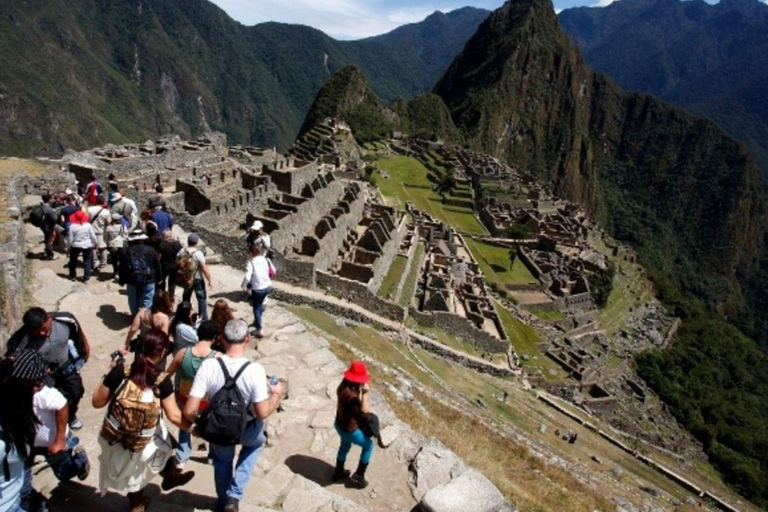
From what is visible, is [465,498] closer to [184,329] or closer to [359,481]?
[359,481]

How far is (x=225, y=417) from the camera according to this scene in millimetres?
5418

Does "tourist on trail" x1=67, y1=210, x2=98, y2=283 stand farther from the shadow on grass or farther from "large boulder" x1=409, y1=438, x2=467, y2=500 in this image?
"large boulder" x1=409, y1=438, x2=467, y2=500

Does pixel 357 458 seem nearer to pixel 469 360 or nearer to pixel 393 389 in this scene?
pixel 393 389

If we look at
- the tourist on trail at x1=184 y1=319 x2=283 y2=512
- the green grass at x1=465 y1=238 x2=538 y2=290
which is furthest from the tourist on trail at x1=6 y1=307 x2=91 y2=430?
the green grass at x1=465 y1=238 x2=538 y2=290

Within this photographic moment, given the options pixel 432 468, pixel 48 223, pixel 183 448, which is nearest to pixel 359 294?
pixel 48 223

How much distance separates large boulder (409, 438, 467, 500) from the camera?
25.0 feet

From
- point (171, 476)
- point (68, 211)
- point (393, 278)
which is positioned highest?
point (68, 211)

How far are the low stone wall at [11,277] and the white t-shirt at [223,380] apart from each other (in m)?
4.29

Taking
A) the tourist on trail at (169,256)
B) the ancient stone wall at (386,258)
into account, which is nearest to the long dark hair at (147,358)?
the tourist on trail at (169,256)

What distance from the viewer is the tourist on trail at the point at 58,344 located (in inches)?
231

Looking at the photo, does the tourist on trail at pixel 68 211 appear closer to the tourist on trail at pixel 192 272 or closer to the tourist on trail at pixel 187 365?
the tourist on trail at pixel 192 272

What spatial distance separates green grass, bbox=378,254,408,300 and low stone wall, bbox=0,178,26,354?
52.4 feet

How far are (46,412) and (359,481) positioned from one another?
3869 millimetres

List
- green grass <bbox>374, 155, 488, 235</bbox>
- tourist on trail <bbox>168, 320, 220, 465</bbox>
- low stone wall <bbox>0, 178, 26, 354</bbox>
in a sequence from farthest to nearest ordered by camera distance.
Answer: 1. green grass <bbox>374, 155, 488, 235</bbox>
2. low stone wall <bbox>0, 178, 26, 354</bbox>
3. tourist on trail <bbox>168, 320, 220, 465</bbox>
